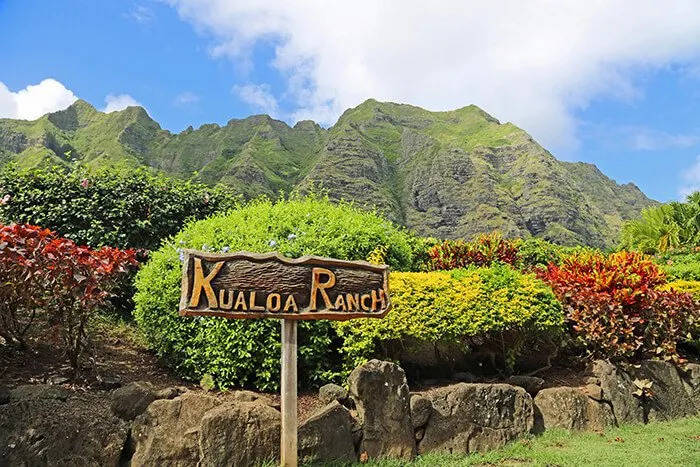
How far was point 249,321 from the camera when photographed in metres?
4.96

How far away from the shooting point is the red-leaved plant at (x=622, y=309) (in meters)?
6.16

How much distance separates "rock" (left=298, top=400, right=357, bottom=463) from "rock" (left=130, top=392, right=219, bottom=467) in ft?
2.48

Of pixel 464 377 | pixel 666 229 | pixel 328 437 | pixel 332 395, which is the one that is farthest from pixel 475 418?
pixel 666 229

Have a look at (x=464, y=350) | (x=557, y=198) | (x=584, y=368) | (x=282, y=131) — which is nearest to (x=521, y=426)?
(x=464, y=350)

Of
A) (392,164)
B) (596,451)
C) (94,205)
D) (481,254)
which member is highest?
(392,164)

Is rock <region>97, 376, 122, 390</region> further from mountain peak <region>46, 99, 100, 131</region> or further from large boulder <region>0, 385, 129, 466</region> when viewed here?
mountain peak <region>46, 99, 100, 131</region>

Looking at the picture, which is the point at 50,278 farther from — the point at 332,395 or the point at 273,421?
the point at 332,395

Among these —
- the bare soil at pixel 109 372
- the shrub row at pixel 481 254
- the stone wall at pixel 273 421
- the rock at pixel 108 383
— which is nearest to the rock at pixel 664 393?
the stone wall at pixel 273 421

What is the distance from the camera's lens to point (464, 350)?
5484mm

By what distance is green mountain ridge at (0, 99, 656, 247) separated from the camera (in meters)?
61.1

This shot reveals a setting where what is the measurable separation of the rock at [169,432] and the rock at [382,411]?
1186mm

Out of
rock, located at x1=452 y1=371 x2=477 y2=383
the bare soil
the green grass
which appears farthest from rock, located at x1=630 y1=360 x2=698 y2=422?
rock, located at x1=452 y1=371 x2=477 y2=383

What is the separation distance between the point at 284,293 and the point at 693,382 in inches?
217

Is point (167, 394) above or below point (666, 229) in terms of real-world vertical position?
below
